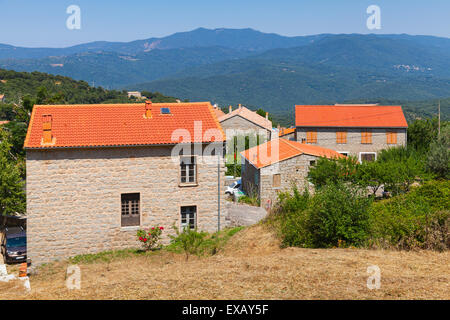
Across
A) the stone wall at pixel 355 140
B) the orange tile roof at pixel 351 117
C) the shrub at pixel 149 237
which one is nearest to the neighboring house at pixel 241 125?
the orange tile roof at pixel 351 117

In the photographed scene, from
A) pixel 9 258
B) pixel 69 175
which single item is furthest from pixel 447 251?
pixel 9 258

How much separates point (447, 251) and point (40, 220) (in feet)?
52.9

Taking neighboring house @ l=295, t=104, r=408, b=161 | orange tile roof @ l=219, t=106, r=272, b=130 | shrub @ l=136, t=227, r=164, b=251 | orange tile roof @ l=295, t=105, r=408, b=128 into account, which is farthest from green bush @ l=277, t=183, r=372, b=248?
orange tile roof @ l=219, t=106, r=272, b=130

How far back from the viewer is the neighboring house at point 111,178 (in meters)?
19.5

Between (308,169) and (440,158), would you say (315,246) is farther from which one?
(440,158)

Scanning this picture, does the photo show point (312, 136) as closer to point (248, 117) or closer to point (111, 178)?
point (248, 117)

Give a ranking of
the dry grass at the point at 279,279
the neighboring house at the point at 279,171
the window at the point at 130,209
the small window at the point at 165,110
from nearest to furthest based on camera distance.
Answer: the dry grass at the point at 279,279, the window at the point at 130,209, the small window at the point at 165,110, the neighboring house at the point at 279,171

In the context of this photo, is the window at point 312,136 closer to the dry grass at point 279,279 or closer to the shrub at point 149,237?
the shrub at point 149,237

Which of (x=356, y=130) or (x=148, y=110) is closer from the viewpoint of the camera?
(x=148, y=110)

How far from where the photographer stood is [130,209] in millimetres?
20359

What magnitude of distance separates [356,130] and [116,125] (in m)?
34.3

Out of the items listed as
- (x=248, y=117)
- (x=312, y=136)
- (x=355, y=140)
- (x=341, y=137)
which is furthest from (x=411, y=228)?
(x=248, y=117)

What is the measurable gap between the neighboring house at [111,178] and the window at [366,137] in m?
31.5
